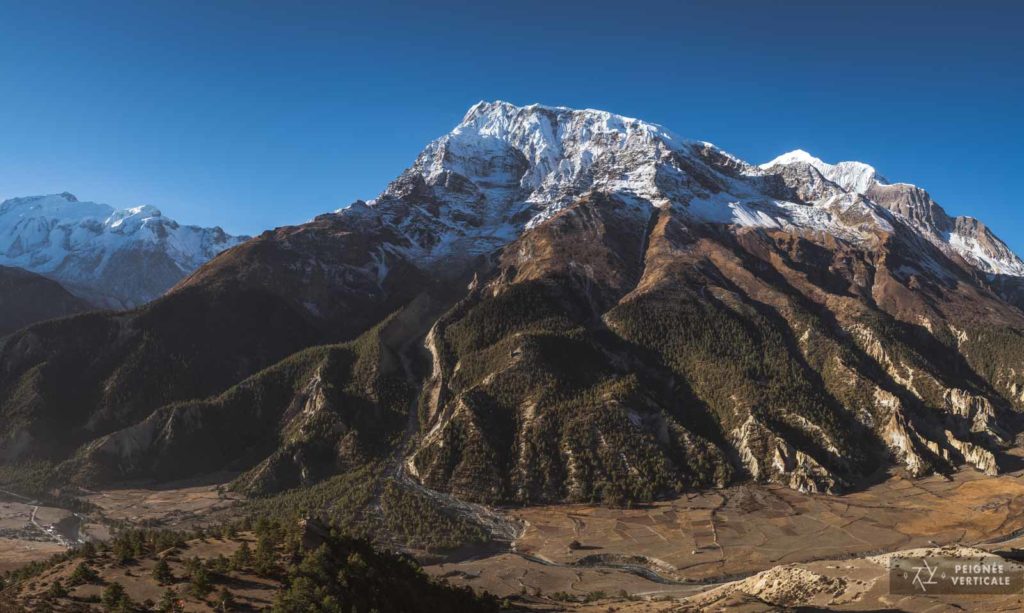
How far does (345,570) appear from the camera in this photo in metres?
63.2

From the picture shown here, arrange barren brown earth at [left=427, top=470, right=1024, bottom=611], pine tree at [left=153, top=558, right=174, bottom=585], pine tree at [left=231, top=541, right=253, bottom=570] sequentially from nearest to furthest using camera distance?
pine tree at [left=153, top=558, right=174, bottom=585], pine tree at [left=231, top=541, right=253, bottom=570], barren brown earth at [left=427, top=470, right=1024, bottom=611]

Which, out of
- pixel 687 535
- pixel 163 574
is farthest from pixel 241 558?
pixel 687 535

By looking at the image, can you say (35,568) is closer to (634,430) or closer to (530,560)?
(530,560)

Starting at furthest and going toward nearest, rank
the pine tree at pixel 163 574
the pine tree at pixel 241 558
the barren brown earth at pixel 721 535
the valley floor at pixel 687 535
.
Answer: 1. the barren brown earth at pixel 721 535
2. the valley floor at pixel 687 535
3. the pine tree at pixel 241 558
4. the pine tree at pixel 163 574

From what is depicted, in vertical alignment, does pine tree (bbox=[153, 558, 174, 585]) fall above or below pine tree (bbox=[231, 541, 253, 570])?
below

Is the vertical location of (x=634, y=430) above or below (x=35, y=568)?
above

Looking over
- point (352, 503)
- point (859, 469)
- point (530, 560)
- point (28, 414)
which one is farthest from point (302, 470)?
point (859, 469)

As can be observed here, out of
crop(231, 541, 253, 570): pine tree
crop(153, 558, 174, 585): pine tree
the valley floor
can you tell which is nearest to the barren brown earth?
the valley floor

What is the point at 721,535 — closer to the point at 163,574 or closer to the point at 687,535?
the point at 687,535

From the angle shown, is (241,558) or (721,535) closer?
(241,558)

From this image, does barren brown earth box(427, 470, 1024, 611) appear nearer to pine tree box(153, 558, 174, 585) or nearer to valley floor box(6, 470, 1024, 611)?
valley floor box(6, 470, 1024, 611)

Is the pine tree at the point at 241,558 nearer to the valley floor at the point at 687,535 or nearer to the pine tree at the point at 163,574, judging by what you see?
the pine tree at the point at 163,574

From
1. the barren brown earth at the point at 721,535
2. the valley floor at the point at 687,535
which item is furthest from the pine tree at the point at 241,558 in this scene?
the barren brown earth at the point at 721,535

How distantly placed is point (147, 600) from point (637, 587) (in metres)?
85.7
